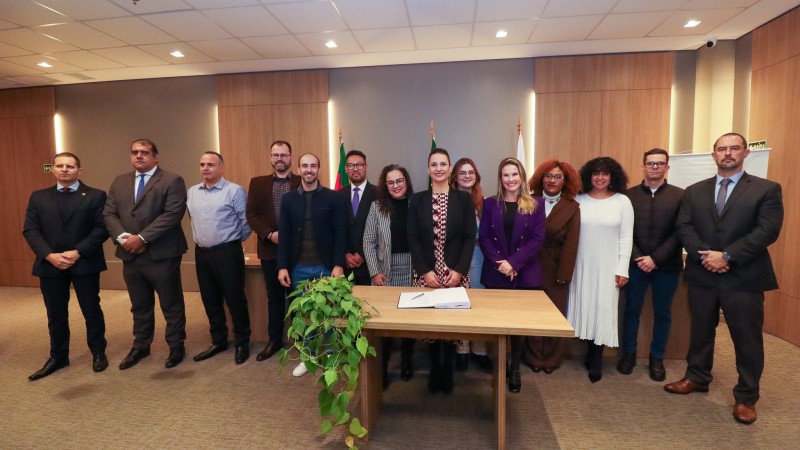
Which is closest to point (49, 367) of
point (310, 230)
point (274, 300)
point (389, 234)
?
point (274, 300)

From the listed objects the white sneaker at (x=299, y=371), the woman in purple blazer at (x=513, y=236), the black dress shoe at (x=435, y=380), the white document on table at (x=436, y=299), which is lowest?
the white sneaker at (x=299, y=371)

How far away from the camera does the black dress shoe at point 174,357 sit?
3023 millimetres

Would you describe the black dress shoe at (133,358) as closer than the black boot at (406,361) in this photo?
No

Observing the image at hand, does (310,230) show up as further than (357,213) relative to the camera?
No

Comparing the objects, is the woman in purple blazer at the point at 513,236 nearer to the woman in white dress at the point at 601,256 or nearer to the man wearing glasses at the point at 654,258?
the woman in white dress at the point at 601,256

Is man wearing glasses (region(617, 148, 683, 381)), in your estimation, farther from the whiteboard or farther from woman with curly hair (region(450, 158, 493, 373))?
the whiteboard

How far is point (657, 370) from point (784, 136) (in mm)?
2606

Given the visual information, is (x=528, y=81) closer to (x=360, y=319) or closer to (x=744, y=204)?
(x=744, y=204)

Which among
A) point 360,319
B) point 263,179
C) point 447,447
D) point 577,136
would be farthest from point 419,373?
point 577,136

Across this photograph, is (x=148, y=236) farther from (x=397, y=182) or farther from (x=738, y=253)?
(x=738, y=253)

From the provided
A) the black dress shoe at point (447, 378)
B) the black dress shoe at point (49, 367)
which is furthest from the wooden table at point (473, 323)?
the black dress shoe at point (49, 367)

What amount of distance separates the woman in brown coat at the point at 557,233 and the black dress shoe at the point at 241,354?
2271 mm

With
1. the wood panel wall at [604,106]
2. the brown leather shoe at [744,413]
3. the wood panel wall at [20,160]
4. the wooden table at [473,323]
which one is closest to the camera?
the wooden table at [473,323]

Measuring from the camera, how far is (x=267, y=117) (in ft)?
17.4
